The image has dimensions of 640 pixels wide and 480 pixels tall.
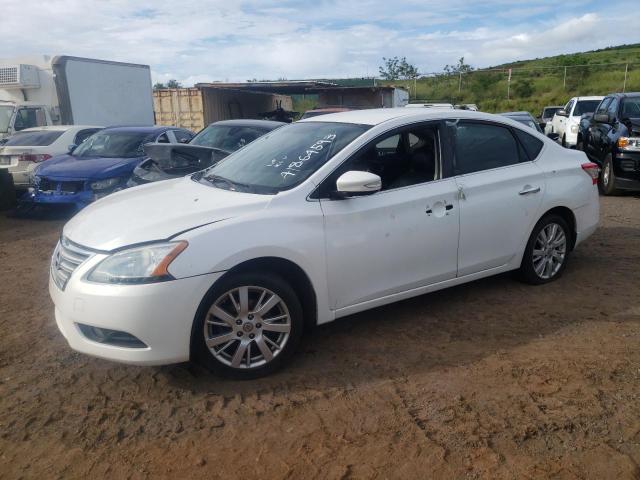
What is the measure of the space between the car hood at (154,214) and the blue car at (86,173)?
4.67 meters

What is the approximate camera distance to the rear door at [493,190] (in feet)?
14.4

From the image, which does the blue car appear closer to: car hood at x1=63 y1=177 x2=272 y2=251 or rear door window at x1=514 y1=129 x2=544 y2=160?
car hood at x1=63 y1=177 x2=272 y2=251

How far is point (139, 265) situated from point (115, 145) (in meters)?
7.21

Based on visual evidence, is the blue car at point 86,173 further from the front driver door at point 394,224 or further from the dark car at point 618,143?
the dark car at point 618,143

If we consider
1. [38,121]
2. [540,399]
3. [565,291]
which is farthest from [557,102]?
[540,399]

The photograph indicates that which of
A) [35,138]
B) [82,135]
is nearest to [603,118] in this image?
[82,135]

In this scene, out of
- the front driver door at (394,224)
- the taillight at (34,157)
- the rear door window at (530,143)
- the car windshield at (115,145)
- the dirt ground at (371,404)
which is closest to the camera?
the dirt ground at (371,404)

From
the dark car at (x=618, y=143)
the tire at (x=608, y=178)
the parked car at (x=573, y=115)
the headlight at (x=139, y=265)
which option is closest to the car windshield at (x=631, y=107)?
the dark car at (x=618, y=143)

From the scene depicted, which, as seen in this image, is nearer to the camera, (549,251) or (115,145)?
(549,251)

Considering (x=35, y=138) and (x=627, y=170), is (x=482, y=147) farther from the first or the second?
(x=35, y=138)

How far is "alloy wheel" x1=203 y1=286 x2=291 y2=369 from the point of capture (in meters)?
3.40

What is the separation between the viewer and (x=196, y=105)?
22.9 meters

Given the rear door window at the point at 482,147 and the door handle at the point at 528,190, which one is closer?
the rear door window at the point at 482,147

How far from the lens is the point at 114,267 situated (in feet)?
10.5
